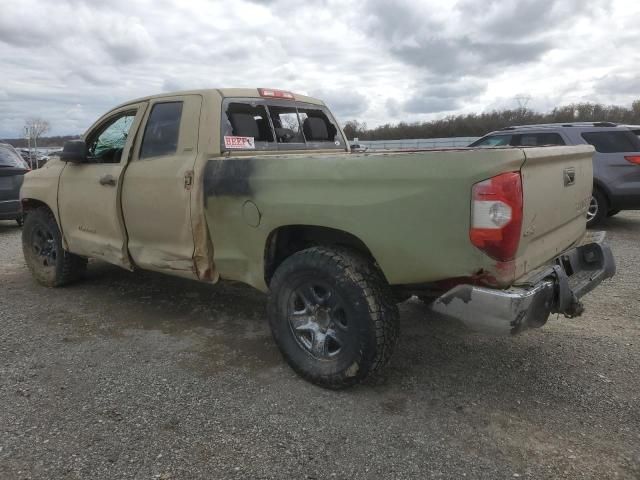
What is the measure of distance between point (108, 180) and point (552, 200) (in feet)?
11.4

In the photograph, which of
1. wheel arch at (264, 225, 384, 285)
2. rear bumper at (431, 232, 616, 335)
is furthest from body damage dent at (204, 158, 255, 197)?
rear bumper at (431, 232, 616, 335)

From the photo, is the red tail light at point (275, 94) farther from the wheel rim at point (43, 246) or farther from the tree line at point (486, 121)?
the tree line at point (486, 121)

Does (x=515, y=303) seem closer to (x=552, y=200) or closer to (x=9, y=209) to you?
(x=552, y=200)

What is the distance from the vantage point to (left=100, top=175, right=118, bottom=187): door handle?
425 cm

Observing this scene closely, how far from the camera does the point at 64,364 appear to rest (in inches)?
139

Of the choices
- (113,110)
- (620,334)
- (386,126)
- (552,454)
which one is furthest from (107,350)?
(386,126)

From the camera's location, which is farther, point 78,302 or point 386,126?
point 386,126

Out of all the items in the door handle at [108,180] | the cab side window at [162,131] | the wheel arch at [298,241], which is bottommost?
the wheel arch at [298,241]

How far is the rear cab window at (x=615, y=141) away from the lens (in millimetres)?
8016

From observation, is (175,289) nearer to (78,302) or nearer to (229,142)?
(78,302)

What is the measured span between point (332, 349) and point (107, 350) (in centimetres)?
→ 180

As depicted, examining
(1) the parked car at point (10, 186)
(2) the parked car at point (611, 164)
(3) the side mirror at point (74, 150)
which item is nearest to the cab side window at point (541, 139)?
(2) the parked car at point (611, 164)

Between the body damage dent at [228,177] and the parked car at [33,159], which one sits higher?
the parked car at [33,159]

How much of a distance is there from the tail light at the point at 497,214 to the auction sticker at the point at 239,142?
1.98m
